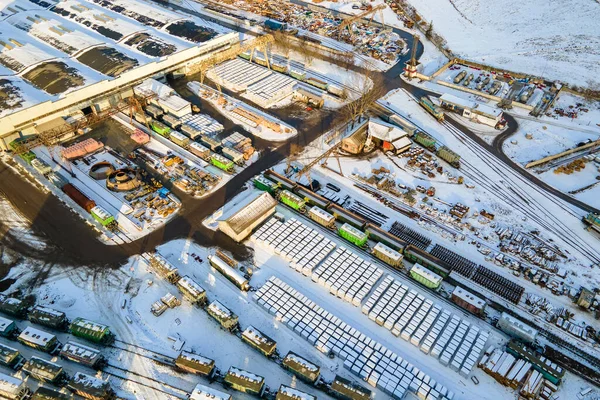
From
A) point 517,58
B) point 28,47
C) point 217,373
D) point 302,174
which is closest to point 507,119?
point 517,58

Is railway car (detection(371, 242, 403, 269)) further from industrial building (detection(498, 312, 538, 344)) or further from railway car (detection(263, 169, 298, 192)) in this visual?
railway car (detection(263, 169, 298, 192))

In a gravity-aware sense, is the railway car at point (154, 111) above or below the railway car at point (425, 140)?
below

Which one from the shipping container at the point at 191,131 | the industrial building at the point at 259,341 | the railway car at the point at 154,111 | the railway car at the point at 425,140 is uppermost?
the railway car at the point at 425,140

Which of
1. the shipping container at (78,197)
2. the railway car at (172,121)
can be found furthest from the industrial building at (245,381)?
the railway car at (172,121)

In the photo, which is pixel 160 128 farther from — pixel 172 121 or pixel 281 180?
pixel 281 180

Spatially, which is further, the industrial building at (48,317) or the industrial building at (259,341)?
the industrial building at (48,317)

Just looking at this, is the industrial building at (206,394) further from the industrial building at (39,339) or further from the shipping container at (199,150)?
the shipping container at (199,150)

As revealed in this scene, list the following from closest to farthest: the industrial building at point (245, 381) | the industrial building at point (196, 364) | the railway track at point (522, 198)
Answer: the industrial building at point (245, 381), the industrial building at point (196, 364), the railway track at point (522, 198)

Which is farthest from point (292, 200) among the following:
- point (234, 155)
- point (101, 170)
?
point (101, 170)
